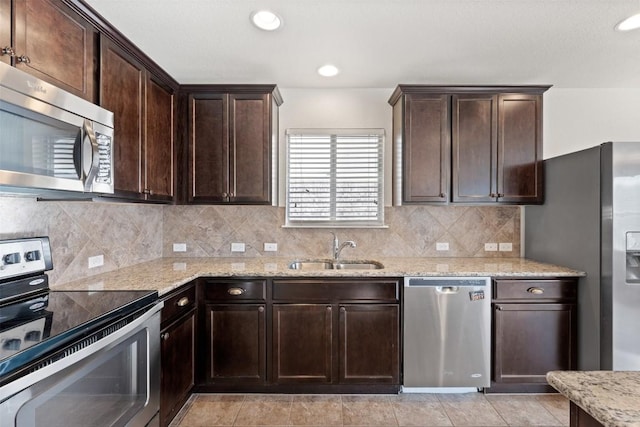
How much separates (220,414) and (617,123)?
164 inches

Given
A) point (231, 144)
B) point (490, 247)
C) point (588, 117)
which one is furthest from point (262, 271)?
point (588, 117)

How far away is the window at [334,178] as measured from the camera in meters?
3.26

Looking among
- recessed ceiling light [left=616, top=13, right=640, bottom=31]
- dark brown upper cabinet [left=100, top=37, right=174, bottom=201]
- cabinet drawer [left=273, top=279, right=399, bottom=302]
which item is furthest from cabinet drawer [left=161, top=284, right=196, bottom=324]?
recessed ceiling light [left=616, top=13, right=640, bottom=31]

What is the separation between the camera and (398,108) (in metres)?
3.06

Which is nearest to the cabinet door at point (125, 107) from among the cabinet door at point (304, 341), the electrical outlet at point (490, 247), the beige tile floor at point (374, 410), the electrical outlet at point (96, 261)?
the electrical outlet at point (96, 261)

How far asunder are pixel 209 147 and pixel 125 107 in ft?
2.69

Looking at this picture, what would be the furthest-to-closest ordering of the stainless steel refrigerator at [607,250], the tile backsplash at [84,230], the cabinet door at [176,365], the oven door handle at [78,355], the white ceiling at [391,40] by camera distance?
the stainless steel refrigerator at [607,250] < the cabinet door at [176,365] < the white ceiling at [391,40] < the tile backsplash at [84,230] < the oven door handle at [78,355]

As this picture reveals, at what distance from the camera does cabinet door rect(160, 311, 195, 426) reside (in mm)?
2039

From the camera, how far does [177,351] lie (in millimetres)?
2207

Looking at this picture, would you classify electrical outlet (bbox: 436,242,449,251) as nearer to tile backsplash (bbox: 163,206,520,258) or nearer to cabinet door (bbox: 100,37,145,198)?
tile backsplash (bbox: 163,206,520,258)

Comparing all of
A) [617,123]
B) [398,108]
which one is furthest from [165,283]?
[617,123]

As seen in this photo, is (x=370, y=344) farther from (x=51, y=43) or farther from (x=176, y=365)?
(x=51, y=43)

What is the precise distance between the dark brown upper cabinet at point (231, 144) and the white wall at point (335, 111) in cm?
36

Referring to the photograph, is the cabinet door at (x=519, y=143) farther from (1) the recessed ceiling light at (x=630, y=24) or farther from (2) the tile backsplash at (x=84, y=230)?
(2) the tile backsplash at (x=84, y=230)
